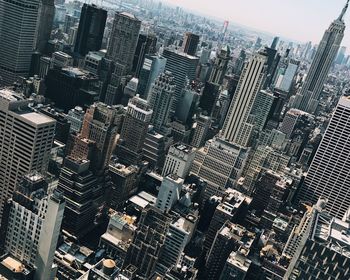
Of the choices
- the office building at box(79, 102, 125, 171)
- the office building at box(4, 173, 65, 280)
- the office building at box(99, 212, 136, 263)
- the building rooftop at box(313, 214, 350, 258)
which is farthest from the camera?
the office building at box(79, 102, 125, 171)

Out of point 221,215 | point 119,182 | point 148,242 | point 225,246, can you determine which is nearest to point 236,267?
point 225,246

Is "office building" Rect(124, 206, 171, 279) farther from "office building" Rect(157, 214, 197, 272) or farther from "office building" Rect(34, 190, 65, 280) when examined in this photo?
"office building" Rect(34, 190, 65, 280)

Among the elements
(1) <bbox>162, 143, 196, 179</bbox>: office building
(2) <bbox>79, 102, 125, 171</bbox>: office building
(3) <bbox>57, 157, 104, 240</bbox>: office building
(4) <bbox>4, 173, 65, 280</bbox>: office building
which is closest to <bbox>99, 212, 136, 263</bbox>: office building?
(3) <bbox>57, 157, 104, 240</bbox>: office building

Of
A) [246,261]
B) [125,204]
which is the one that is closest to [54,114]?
[125,204]

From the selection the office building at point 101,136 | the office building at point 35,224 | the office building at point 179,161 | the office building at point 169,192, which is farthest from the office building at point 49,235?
the office building at point 179,161

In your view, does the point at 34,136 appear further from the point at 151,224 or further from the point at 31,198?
the point at 151,224

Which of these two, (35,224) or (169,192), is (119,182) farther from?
(35,224)
